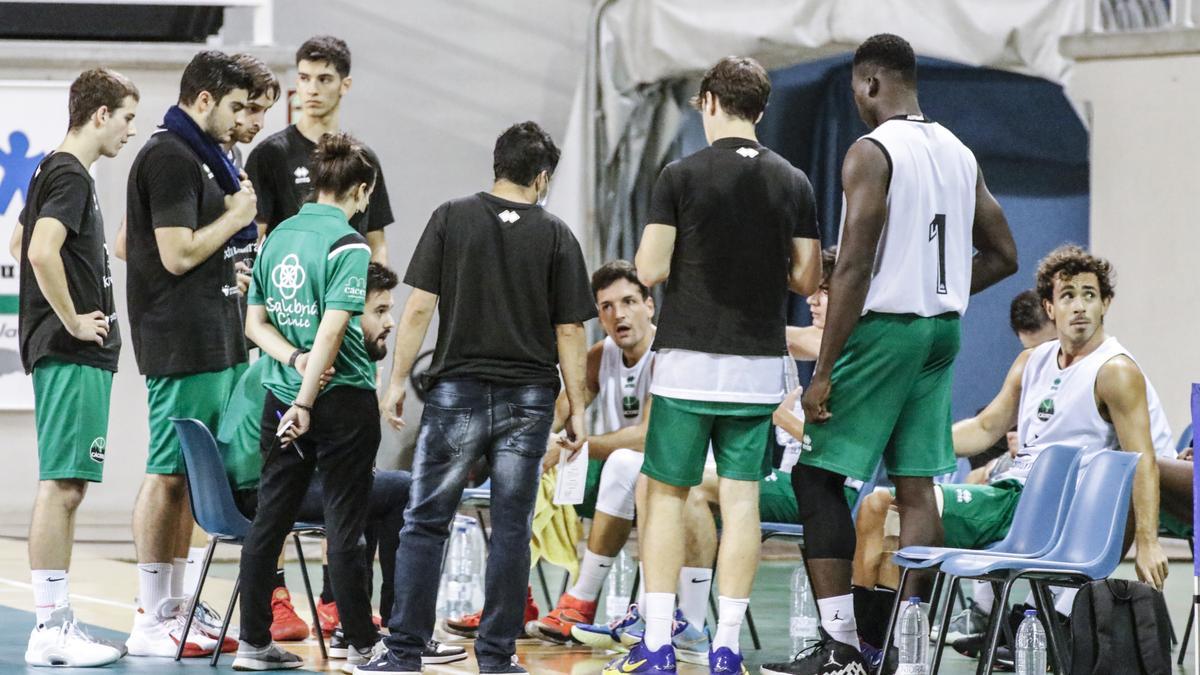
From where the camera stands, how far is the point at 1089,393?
604cm

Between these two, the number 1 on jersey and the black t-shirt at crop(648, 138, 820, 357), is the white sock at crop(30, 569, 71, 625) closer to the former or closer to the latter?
the black t-shirt at crop(648, 138, 820, 357)

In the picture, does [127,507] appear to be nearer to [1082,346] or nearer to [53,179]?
[53,179]

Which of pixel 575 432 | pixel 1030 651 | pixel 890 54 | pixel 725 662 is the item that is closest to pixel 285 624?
pixel 575 432

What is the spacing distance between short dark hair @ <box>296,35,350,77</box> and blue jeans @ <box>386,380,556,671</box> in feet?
5.45

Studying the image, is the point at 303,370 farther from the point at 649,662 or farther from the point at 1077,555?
the point at 1077,555

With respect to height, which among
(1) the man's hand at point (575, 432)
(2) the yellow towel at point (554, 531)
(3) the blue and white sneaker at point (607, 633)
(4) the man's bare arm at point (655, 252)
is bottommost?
(3) the blue and white sneaker at point (607, 633)

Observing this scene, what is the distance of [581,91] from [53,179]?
5573mm

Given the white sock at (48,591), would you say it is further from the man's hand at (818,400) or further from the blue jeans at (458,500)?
the man's hand at (818,400)

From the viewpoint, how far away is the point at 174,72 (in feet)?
31.6

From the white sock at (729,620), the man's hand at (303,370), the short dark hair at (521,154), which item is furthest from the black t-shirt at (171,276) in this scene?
the white sock at (729,620)

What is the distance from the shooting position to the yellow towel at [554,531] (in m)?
6.90

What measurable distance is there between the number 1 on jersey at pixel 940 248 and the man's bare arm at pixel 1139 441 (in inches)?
37.3

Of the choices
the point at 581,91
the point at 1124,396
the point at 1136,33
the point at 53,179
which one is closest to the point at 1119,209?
the point at 1136,33

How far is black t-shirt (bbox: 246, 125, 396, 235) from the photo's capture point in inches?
257
